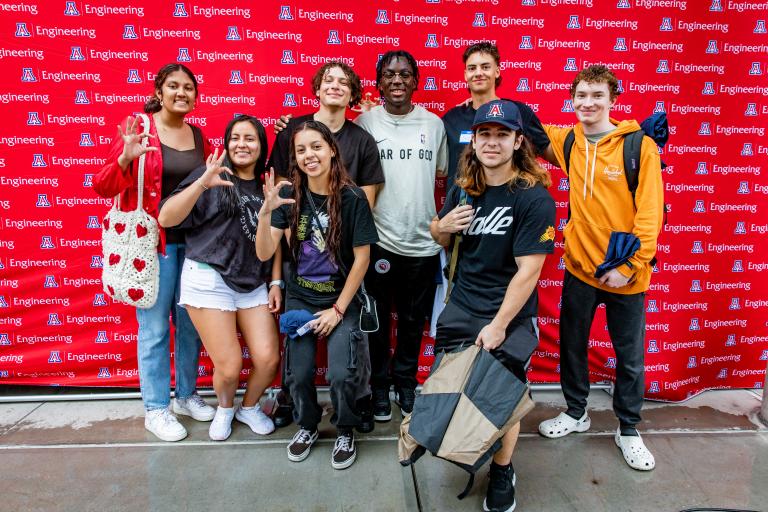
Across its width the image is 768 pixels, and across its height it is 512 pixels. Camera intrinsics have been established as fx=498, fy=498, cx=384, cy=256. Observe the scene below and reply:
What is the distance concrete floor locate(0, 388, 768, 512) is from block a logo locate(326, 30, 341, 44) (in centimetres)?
259

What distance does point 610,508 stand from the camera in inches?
98.2

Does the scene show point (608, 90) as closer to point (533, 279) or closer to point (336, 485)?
point (533, 279)

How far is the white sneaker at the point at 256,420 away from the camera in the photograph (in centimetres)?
314

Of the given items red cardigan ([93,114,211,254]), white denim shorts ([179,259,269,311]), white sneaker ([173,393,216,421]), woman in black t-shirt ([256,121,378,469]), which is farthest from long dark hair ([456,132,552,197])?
white sneaker ([173,393,216,421])

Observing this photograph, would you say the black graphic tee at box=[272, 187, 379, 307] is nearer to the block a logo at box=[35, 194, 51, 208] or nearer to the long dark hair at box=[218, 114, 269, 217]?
the long dark hair at box=[218, 114, 269, 217]

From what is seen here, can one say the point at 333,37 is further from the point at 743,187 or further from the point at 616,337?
the point at 743,187

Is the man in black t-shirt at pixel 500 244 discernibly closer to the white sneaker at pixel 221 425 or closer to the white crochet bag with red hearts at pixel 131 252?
the white sneaker at pixel 221 425

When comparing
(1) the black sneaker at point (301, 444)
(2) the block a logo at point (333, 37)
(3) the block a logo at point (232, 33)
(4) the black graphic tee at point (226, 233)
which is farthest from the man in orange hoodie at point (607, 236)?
(3) the block a logo at point (232, 33)

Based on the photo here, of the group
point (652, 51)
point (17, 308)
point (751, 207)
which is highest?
point (652, 51)

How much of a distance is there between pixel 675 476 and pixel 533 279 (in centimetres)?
150

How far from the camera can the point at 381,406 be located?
129 inches

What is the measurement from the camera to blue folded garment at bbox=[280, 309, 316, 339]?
8.87 ft

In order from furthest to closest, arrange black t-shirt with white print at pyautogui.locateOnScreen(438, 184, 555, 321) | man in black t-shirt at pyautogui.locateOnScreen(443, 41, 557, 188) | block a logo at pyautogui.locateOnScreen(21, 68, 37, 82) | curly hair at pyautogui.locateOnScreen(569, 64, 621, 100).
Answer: block a logo at pyautogui.locateOnScreen(21, 68, 37, 82), man in black t-shirt at pyautogui.locateOnScreen(443, 41, 557, 188), curly hair at pyautogui.locateOnScreen(569, 64, 621, 100), black t-shirt with white print at pyautogui.locateOnScreen(438, 184, 555, 321)

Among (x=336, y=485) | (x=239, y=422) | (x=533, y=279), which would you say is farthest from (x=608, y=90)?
(x=239, y=422)
